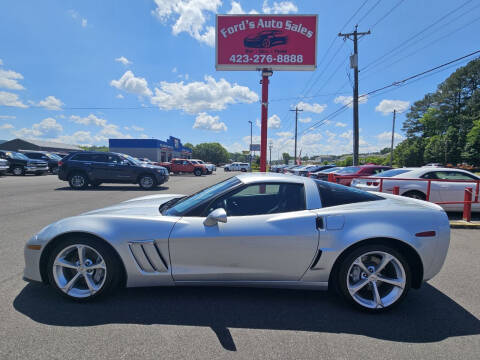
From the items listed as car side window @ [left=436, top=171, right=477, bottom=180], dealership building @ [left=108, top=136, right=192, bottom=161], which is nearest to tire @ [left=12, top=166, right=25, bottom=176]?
car side window @ [left=436, top=171, right=477, bottom=180]

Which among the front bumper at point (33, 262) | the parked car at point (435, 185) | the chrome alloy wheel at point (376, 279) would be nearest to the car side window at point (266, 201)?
the chrome alloy wheel at point (376, 279)

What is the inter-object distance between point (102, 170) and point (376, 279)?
12.5 metres

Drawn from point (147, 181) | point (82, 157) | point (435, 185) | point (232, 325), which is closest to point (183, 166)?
point (147, 181)

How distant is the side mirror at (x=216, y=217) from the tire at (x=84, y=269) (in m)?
0.96

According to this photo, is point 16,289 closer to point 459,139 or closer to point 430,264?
point 430,264

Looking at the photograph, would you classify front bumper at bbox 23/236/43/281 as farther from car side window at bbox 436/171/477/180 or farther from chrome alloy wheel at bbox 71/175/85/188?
chrome alloy wheel at bbox 71/175/85/188

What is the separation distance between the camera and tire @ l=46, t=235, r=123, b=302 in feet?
7.88

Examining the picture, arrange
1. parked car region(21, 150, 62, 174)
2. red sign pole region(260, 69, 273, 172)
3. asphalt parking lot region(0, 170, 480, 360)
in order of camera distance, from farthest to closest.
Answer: parked car region(21, 150, 62, 174), red sign pole region(260, 69, 273, 172), asphalt parking lot region(0, 170, 480, 360)

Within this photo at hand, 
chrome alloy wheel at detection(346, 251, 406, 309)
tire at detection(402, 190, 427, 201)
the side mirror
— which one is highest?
the side mirror

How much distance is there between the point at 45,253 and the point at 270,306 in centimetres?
224

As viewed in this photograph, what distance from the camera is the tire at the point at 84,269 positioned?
2400mm

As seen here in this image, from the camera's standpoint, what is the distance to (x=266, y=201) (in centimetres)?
283

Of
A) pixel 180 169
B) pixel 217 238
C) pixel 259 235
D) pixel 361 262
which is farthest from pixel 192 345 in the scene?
pixel 180 169

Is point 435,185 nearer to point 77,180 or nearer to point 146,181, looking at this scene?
point 146,181
